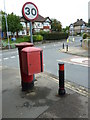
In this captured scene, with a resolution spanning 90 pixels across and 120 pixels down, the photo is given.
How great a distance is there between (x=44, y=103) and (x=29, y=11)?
10.2 feet

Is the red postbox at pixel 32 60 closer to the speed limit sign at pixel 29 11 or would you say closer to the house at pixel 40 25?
the speed limit sign at pixel 29 11

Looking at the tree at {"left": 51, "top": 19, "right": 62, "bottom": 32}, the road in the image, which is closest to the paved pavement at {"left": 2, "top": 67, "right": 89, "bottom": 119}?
the road

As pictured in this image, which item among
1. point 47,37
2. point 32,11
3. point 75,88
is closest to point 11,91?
point 75,88

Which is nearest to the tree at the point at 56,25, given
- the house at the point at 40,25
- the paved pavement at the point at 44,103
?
the house at the point at 40,25

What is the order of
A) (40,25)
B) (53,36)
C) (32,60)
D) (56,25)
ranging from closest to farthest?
(32,60) → (53,36) → (40,25) → (56,25)

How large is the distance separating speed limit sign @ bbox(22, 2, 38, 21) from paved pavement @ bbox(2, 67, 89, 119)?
2.51 meters

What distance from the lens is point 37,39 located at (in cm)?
2866

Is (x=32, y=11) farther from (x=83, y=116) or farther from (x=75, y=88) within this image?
(x=83, y=116)

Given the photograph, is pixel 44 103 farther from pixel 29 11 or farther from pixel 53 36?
pixel 53 36

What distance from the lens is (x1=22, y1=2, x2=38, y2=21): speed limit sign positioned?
4204 millimetres

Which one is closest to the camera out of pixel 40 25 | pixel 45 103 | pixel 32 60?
pixel 45 103

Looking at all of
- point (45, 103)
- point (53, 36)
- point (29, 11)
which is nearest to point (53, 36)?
point (53, 36)

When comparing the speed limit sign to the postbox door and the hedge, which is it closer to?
the postbox door

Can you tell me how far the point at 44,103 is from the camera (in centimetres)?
338
